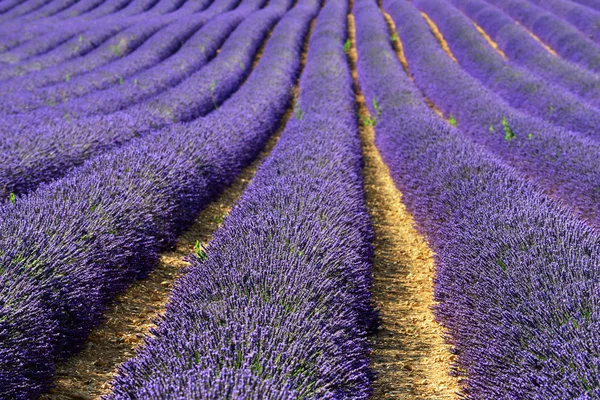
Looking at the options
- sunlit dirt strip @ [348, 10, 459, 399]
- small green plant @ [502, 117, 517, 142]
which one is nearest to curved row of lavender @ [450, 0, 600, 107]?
small green plant @ [502, 117, 517, 142]

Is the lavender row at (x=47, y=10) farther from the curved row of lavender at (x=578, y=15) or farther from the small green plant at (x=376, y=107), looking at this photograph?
the curved row of lavender at (x=578, y=15)

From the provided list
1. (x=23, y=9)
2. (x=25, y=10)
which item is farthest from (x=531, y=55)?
(x=23, y=9)

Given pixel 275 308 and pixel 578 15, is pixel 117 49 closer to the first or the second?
pixel 578 15

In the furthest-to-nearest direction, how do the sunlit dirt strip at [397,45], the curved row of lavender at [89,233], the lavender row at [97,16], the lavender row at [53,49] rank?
the lavender row at [97,16]
the sunlit dirt strip at [397,45]
the lavender row at [53,49]
the curved row of lavender at [89,233]

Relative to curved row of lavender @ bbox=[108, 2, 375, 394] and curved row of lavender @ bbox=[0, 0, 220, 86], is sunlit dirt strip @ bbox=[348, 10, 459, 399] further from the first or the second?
curved row of lavender @ bbox=[0, 0, 220, 86]

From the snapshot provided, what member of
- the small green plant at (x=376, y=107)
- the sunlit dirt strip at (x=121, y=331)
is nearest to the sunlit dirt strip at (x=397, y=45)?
the small green plant at (x=376, y=107)

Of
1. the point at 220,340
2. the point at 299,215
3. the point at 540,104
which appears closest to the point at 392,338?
the point at 299,215
